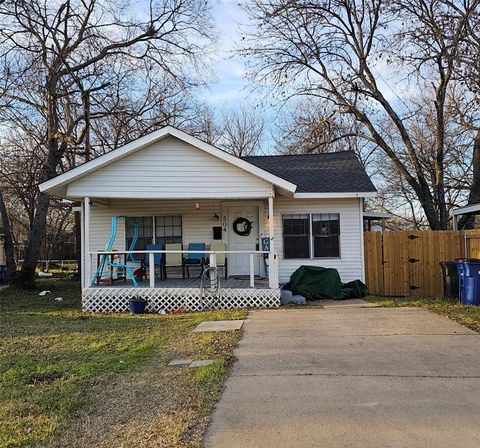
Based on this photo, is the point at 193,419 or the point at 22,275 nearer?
the point at 193,419

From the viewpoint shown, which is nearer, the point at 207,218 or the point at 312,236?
the point at 312,236

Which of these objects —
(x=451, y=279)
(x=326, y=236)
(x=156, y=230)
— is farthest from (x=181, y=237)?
(x=451, y=279)

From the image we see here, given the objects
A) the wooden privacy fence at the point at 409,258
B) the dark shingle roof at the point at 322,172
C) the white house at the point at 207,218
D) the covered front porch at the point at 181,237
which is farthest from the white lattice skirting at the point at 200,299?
the wooden privacy fence at the point at 409,258

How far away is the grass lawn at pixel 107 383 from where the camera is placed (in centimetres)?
382

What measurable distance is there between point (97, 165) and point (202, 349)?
6016 millimetres

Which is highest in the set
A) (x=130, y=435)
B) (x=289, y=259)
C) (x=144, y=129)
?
(x=144, y=129)

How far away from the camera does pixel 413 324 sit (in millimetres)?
8438

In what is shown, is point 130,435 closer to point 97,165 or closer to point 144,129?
point 97,165

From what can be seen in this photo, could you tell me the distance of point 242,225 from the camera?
1389cm

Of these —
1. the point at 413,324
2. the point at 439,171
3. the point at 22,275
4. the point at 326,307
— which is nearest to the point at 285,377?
the point at 413,324

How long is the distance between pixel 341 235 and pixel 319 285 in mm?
1657

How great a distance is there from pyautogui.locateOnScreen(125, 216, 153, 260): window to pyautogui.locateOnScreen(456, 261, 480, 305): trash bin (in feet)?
26.9

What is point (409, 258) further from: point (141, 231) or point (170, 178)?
point (141, 231)

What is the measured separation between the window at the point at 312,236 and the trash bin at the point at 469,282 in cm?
336
